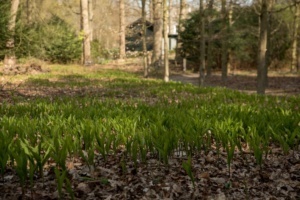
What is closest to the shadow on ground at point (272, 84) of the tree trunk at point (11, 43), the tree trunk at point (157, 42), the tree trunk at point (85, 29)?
the tree trunk at point (157, 42)

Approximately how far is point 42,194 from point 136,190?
85 centimetres

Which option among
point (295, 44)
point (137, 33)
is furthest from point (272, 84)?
point (137, 33)

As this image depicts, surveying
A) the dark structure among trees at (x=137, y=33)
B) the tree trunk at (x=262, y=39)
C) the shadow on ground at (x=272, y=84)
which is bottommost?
the shadow on ground at (x=272, y=84)

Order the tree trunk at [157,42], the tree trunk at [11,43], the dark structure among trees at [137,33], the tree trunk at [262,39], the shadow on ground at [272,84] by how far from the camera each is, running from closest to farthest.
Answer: the tree trunk at [262,39] → the shadow on ground at [272,84] → the tree trunk at [11,43] → the dark structure among trees at [137,33] → the tree trunk at [157,42]

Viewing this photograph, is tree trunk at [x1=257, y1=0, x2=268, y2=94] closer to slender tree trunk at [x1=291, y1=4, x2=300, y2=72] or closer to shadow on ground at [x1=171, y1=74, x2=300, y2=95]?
shadow on ground at [x1=171, y1=74, x2=300, y2=95]

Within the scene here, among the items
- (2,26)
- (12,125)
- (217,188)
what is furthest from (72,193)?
(2,26)

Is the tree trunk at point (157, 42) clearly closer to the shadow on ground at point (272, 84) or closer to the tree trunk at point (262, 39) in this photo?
the shadow on ground at point (272, 84)

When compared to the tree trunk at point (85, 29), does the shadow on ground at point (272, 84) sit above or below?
below

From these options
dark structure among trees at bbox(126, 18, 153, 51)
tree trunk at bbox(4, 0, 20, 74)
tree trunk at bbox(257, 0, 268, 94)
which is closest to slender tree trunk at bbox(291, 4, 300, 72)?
dark structure among trees at bbox(126, 18, 153, 51)

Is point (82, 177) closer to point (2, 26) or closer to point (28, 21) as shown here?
point (2, 26)

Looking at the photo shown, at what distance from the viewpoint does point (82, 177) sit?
2908mm

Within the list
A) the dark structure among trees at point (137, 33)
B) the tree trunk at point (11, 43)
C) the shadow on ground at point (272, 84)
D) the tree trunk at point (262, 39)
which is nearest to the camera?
the tree trunk at point (262, 39)

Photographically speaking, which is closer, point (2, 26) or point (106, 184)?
point (106, 184)

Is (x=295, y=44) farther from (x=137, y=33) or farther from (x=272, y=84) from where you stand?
(x=137, y=33)
